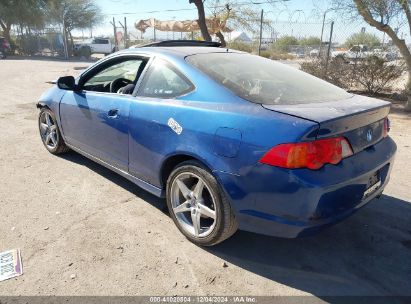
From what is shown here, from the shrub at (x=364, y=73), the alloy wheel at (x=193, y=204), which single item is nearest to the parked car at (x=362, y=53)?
the shrub at (x=364, y=73)

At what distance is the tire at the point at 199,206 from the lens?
107 inches

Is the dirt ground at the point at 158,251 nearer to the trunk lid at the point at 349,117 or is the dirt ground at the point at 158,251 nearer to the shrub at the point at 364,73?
the trunk lid at the point at 349,117

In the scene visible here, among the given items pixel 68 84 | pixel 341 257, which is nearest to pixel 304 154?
pixel 341 257

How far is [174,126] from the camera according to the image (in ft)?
9.59

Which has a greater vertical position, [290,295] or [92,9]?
[92,9]

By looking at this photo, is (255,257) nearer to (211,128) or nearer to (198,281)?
(198,281)

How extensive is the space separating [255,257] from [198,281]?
552 mm

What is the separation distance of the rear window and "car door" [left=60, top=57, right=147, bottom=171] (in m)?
0.77

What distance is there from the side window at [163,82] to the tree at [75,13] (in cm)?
3380

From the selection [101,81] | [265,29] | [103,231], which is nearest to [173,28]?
[265,29]

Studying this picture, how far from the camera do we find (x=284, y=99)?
277cm

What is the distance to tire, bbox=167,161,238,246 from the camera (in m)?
2.72

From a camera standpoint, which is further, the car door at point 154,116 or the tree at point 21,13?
the tree at point 21,13

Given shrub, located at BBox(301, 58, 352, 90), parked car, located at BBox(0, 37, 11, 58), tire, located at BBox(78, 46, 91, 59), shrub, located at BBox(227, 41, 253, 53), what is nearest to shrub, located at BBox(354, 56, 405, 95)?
shrub, located at BBox(301, 58, 352, 90)
